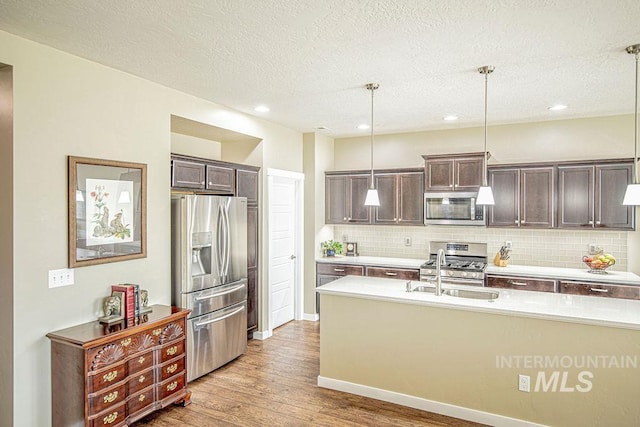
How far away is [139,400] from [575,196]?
5.05m

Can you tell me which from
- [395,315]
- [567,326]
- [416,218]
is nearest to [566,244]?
[416,218]

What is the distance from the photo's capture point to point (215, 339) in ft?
13.1

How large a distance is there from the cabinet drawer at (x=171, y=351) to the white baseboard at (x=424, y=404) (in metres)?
1.29

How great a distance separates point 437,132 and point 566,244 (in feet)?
7.43

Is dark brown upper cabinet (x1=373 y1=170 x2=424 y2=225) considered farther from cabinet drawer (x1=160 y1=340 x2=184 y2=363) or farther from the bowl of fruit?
cabinet drawer (x1=160 y1=340 x2=184 y2=363)

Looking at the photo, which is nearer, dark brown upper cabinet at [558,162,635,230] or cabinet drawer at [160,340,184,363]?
cabinet drawer at [160,340,184,363]

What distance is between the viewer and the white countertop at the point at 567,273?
4.32m

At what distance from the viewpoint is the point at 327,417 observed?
3.17 m

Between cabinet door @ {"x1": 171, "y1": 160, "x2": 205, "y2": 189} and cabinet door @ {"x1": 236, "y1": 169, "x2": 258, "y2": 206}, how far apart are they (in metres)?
0.56

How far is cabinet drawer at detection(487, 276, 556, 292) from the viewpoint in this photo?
4.61 meters

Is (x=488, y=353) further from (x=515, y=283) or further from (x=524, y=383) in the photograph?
(x=515, y=283)

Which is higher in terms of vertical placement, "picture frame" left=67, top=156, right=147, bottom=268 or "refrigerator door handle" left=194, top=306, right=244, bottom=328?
"picture frame" left=67, top=156, right=147, bottom=268

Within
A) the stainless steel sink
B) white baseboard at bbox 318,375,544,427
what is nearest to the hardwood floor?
white baseboard at bbox 318,375,544,427

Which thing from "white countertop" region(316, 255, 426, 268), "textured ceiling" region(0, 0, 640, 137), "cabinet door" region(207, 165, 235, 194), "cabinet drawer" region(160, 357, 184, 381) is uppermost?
"textured ceiling" region(0, 0, 640, 137)
